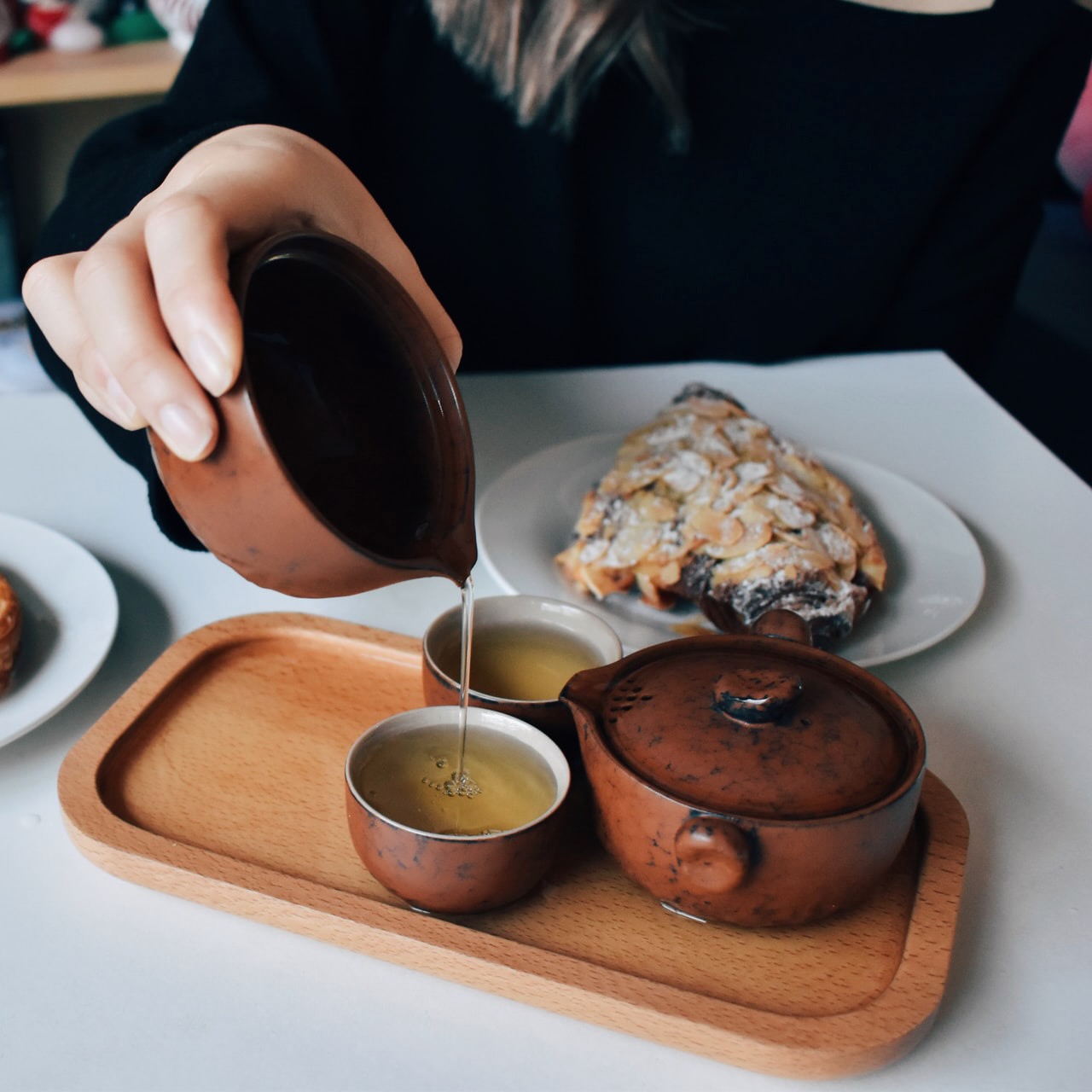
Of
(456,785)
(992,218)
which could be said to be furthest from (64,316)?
(992,218)

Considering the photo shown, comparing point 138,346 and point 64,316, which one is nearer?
point 138,346

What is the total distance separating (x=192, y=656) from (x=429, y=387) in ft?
0.99

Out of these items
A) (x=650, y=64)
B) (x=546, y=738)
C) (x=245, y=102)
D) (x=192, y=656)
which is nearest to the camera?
(x=546, y=738)

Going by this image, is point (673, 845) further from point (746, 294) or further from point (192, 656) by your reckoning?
point (746, 294)

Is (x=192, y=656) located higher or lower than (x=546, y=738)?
lower

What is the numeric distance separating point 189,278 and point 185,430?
0.08 meters

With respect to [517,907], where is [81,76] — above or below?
below

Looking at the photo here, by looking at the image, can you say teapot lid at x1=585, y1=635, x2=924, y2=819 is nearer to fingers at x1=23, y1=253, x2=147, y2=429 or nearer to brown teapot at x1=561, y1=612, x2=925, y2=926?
brown teapot at x1=561, y1=612, x2=925, y2=926

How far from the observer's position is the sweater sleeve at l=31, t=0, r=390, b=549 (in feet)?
3.43

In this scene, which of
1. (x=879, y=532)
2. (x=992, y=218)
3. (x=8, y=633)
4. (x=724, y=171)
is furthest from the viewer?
(x=992, y=218)

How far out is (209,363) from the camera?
481mm

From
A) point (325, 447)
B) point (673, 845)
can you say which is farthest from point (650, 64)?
point (673, 845)

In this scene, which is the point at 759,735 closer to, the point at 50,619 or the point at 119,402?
the point at 119,402

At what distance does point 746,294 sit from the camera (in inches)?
58.4
